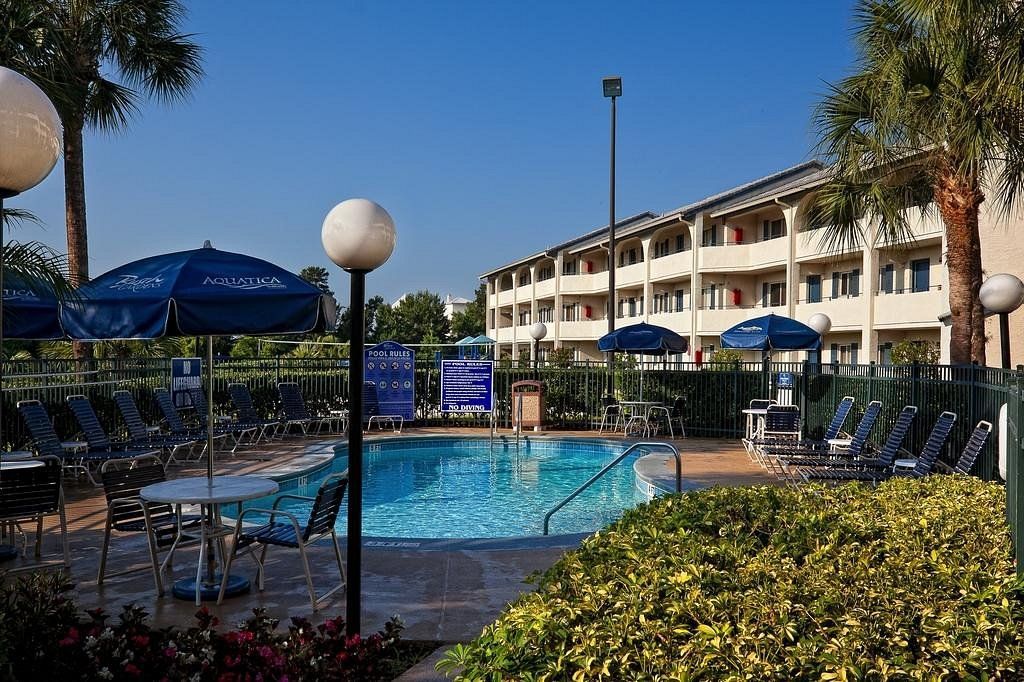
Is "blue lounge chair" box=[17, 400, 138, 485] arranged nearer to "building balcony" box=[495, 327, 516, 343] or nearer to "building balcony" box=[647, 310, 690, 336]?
"building balcony" box=[647, 310, 690, 336]

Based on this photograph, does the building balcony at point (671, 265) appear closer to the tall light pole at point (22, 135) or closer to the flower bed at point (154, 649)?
the flower bed at point (154, 649)

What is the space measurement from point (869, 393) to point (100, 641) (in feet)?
40.4

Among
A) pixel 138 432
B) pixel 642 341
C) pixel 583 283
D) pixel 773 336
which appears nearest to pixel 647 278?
pixel 583 283

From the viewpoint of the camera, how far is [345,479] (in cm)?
591

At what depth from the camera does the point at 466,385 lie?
17.4 m

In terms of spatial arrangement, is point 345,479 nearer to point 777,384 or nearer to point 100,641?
point 100,641

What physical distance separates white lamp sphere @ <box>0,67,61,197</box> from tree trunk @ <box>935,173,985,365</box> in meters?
11.8

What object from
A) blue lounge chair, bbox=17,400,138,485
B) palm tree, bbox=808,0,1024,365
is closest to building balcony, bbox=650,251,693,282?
palm tree, bbox=808,0,1024,365

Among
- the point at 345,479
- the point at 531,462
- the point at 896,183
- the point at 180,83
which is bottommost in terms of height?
the point at 531,462

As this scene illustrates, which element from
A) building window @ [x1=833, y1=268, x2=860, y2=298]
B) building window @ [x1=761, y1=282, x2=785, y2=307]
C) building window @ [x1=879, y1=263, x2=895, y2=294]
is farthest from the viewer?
building window @ [x1=761, y1=282, x2=785, y2=307]

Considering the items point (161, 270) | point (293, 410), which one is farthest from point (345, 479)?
point (293, 410)

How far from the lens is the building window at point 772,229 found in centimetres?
3638

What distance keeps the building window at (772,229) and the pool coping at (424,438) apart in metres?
23.4

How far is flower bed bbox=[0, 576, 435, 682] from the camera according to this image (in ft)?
11.6
